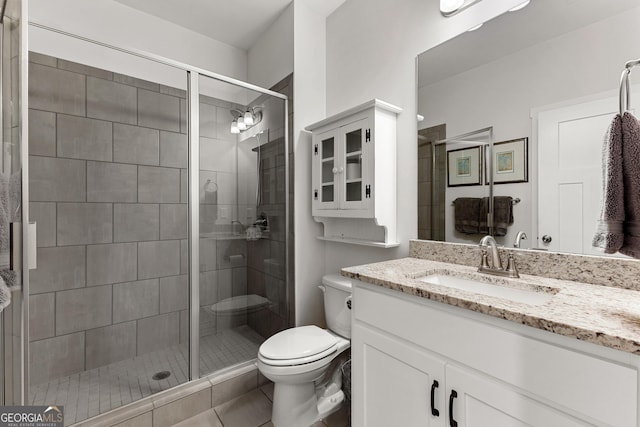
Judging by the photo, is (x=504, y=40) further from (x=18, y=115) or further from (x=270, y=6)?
(x=18, y=115)

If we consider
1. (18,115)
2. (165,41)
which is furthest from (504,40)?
(165,41)

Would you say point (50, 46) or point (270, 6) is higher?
point (270, 6)

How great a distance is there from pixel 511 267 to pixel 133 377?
2.14 m

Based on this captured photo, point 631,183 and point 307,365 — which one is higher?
point 631,183

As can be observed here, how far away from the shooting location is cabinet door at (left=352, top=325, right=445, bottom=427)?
93cm

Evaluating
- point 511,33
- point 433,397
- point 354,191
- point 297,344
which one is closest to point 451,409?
point 433,397

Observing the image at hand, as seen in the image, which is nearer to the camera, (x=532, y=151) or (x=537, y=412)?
(x=537, y=412)

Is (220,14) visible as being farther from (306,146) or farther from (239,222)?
(239,222)

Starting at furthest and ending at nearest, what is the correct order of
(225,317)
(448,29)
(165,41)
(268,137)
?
(165,41)
(268,137)
(225,317)
(448,29)

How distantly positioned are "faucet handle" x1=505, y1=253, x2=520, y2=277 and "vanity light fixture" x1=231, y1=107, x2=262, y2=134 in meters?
1.73

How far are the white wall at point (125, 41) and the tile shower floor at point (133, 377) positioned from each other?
1.64 metres

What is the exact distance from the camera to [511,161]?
1.29m

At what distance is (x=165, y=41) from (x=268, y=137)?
1.25 metres

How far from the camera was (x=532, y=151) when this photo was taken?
1226 mm
